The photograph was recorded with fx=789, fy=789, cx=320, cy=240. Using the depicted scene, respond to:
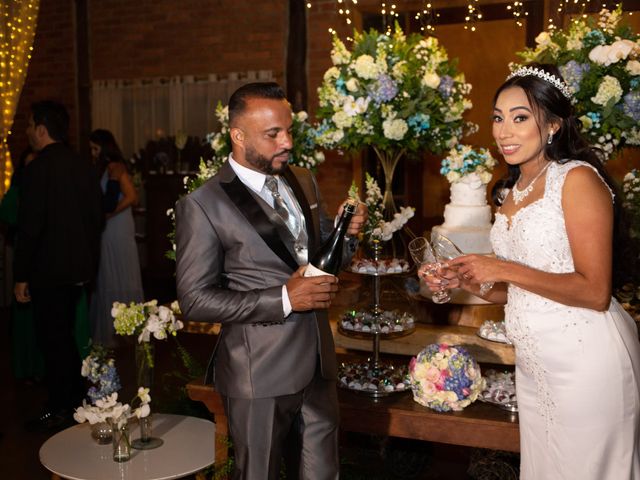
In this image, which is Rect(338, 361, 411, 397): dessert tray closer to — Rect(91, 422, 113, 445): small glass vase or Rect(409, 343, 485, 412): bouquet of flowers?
Rect(409, 343, 485, 412): bouquet of flowers

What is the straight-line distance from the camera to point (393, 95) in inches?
140

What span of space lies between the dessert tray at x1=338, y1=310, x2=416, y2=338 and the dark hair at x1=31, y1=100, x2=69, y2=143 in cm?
249

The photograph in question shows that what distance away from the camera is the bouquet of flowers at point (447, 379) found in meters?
2.91

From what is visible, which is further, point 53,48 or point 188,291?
point 53,48

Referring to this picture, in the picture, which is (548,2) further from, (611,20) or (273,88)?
(273,88)

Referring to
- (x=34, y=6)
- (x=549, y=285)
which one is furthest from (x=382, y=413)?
(x=34, y=6)

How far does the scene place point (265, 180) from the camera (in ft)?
8.37

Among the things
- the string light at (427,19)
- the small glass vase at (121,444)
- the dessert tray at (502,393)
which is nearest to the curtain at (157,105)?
the string light at (427,19)

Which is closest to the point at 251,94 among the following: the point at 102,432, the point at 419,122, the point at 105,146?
the point at 419,122

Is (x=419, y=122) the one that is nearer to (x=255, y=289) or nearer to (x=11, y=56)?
(x=255, y=289)

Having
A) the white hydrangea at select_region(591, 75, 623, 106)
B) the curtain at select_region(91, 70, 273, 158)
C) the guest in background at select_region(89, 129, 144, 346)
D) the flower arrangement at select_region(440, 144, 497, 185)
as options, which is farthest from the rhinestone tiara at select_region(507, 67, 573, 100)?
the curtain at select_region(91, 70, 273, 158)

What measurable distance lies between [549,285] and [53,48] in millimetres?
8469

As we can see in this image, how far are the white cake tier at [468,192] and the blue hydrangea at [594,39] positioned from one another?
0.80m

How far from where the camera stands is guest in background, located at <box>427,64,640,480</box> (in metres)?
2.27
